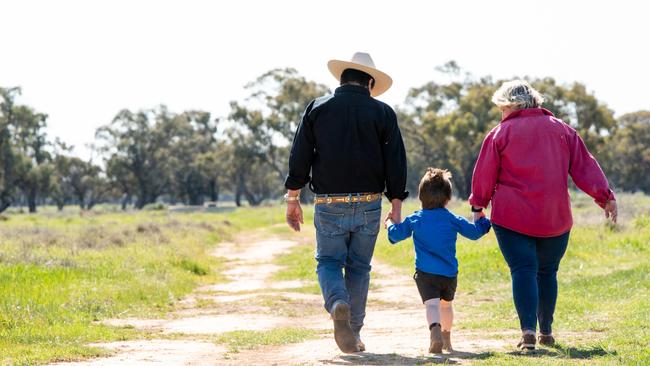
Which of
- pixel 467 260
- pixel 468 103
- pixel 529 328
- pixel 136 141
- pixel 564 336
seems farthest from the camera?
pixel 136 141

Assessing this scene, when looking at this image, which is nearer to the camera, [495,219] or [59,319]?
[495,219]

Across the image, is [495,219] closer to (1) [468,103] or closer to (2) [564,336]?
(2) [564,336]

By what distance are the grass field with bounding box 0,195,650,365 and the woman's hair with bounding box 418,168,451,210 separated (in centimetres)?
128

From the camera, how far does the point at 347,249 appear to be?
313 inches

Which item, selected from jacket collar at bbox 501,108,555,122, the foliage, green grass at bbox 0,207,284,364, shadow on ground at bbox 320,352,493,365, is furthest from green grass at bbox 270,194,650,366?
the foliage

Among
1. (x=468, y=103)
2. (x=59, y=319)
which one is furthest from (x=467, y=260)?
(x=468, y=103)

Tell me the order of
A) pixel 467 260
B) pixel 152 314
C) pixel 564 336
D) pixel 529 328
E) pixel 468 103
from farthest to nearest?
pixel 468 103 < pixel 467 260 < pixel 152 314 < pixel 564 336 < pixel 529 328

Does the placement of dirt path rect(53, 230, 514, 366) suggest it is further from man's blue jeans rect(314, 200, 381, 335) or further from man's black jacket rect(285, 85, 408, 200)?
man's black jacket rect(285, 85, 408, 200)

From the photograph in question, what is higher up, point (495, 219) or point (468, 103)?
point (468, 103)

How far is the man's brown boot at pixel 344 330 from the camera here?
7410 mm

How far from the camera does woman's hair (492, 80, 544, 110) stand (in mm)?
7891

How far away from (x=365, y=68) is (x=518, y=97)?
1.23 metres

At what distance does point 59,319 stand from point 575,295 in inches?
264

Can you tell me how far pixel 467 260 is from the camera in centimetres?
1950
